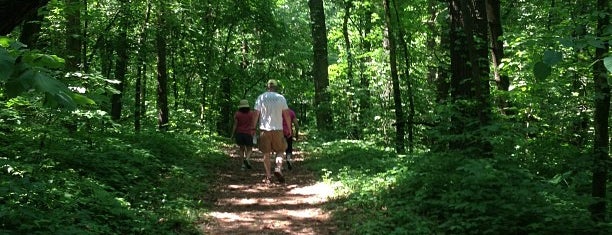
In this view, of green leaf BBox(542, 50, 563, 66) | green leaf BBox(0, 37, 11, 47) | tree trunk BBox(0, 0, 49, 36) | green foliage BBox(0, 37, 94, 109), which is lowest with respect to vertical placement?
green foliage BBox(0, 37, 94, 109)

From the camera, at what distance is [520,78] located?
9.19 metres

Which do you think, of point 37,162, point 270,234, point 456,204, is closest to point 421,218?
point 456,204

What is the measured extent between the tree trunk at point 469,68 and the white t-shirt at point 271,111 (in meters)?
3.75

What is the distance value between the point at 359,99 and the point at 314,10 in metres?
5.58

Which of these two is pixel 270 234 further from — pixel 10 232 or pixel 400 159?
pixel 400 159

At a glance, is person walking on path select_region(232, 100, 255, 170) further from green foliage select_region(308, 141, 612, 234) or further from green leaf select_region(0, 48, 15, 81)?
green leaf select_region(0, 48, 15, 81)

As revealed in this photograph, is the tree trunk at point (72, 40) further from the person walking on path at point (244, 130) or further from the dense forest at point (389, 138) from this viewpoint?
the person walking on path at point (244, 130)

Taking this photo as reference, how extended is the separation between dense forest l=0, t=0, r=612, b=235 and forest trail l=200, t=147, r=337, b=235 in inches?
15.4

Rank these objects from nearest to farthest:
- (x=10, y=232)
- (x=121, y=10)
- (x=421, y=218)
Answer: (x=10, y=232) → (x=421, y=218) → (x=121, y=10)

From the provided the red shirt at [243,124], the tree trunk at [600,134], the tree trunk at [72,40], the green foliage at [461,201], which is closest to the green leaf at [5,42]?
the green foliage at [461,201]

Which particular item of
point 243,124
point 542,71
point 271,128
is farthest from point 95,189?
point 243,124

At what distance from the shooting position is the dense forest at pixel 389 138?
4762 millimetres

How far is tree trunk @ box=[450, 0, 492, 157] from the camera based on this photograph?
7.29 m

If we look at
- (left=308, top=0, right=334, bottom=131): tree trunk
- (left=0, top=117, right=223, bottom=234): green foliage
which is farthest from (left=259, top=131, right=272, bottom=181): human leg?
(left=308, top=0, right=334, bottom=131): tree trunk
